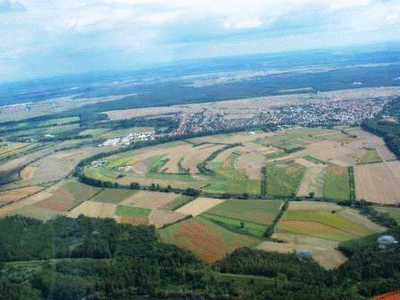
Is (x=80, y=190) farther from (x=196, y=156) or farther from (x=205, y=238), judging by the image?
(x=205, y=238)

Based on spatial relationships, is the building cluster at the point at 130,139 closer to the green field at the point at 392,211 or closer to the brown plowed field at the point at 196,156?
the brown plowed field at the point at 196,156

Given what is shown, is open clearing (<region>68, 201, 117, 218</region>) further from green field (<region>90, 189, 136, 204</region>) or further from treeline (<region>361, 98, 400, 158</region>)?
treeline (<region>361, 98, 400, 158</region>)

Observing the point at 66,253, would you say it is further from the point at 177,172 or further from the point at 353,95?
the point at 353,95

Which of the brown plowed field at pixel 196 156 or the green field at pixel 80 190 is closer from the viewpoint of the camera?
the green field at pixel 80 190

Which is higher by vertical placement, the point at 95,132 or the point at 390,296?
the point at 95,132

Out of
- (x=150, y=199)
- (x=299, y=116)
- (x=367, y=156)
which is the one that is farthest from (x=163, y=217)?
(x=299, y=116)

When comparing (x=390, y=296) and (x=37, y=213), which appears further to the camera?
(x=37, y=213)

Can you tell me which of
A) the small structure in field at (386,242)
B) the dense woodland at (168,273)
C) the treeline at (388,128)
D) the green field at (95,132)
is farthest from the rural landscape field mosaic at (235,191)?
the green field at (95,132)
